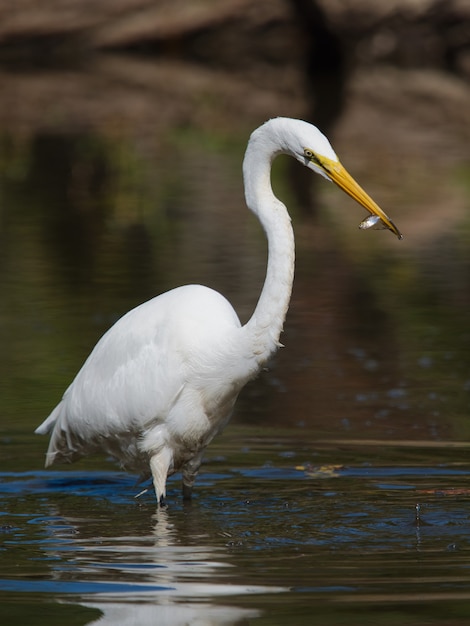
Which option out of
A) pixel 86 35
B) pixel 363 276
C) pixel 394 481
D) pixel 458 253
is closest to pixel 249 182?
pixel 394 481

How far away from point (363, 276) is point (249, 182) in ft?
17.2

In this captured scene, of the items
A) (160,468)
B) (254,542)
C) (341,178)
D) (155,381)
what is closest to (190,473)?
(160,468)

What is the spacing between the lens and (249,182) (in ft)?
19.0

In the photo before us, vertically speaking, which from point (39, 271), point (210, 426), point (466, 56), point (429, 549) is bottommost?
point (429, 549)

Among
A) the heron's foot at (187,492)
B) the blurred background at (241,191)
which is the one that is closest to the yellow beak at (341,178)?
the heron's foot at (187,492)

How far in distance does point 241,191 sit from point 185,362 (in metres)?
8.90

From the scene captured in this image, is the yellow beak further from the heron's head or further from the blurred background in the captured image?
the blurred background

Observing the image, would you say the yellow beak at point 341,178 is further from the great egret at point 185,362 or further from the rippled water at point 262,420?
the rippled water at point 262,420

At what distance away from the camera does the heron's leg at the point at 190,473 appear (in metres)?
6.13

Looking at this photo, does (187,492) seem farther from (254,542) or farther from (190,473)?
(254,542)

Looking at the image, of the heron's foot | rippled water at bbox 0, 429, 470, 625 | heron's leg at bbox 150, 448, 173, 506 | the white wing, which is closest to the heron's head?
the white wing

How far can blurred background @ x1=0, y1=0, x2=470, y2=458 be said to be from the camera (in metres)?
8.04

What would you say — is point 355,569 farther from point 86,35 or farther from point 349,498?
point 86,35

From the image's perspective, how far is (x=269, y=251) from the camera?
5.55m
